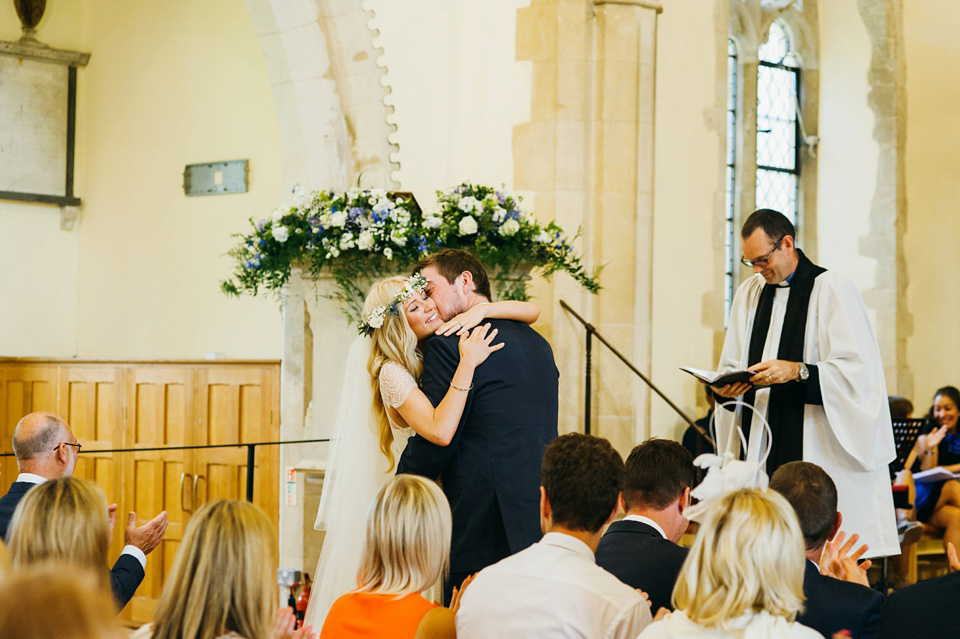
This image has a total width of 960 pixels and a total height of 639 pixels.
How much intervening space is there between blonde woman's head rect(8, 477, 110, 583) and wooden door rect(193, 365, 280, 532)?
17.7 feet

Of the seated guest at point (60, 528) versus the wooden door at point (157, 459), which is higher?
the seated guest at point (60, 528)

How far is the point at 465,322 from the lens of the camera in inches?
145

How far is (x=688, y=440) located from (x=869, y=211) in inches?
123

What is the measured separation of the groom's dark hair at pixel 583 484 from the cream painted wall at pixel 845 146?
23.1ft

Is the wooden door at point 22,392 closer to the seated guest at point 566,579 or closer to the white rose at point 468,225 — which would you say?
the white rose at point 468,225

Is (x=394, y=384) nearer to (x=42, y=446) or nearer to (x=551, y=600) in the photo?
(x=42, y=446)

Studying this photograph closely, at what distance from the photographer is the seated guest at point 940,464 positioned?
273 inches

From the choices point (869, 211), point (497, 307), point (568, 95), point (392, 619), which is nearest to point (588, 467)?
point (392, 619)

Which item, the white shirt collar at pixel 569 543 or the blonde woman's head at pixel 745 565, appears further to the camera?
the white shirt collar at pixel 569 543

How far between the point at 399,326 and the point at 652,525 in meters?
1.12

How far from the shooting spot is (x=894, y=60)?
9.23 meters

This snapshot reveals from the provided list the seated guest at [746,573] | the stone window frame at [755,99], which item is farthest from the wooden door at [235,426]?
the seated guest at [746,573]

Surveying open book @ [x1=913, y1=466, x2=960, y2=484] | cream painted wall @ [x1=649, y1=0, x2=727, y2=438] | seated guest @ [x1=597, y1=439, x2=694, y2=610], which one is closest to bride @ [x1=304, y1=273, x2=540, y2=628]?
seated guest @ [x1=597, y1=439, x2=694, y2=610]

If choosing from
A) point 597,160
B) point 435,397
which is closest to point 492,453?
point 435,397
